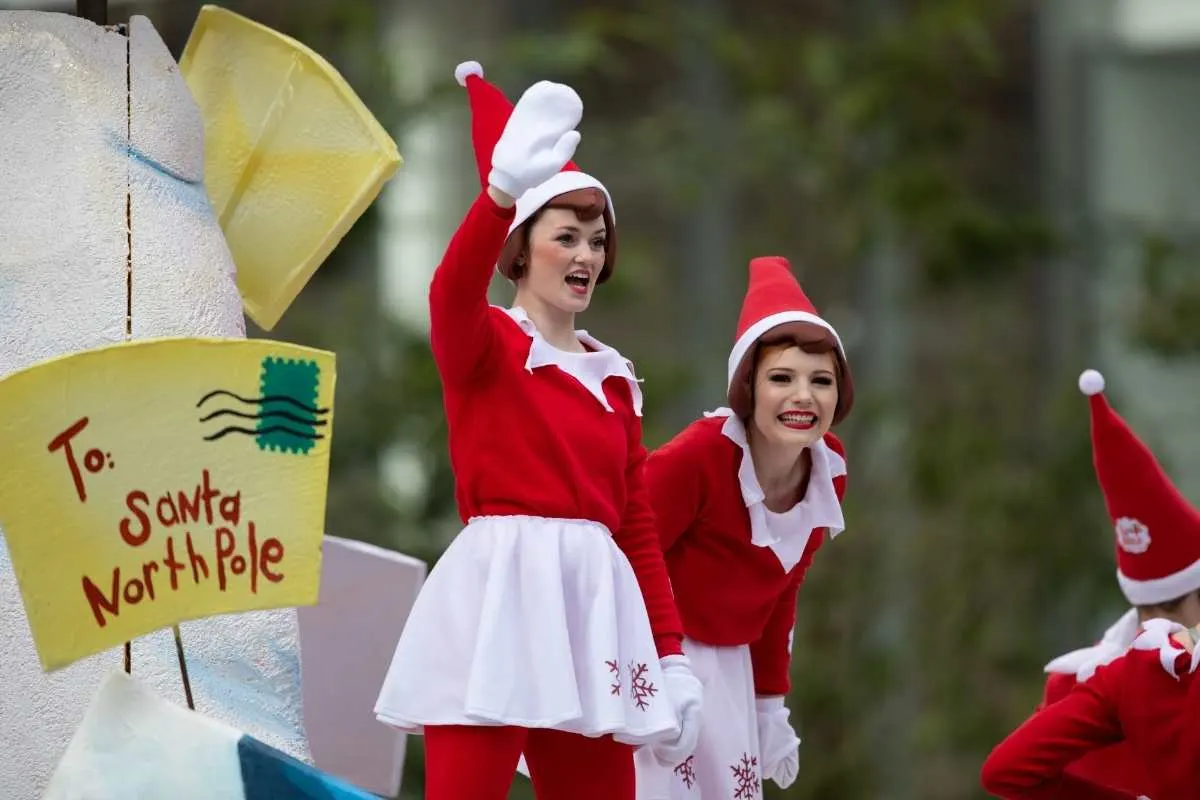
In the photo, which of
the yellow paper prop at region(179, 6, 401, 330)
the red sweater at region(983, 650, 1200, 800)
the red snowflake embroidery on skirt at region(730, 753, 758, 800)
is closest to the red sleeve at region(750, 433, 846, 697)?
the red snowflake embroidery on skirt at region(730, 753, 758, 800)

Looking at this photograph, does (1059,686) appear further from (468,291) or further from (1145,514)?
(468,291)

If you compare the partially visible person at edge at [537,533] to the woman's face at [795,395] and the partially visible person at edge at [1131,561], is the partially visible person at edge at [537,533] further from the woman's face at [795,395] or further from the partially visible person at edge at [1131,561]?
the partially visible person at edge at [1131,561]

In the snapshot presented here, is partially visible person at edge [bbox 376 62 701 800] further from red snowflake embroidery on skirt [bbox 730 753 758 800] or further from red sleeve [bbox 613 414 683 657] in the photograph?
red snowflake embroidery on skirt [bbox 730 753 758 800]

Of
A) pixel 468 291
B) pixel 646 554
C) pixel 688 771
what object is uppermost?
pixel 468 291

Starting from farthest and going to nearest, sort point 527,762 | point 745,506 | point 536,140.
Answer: point 745,506 < point 527,762 < point 536,140

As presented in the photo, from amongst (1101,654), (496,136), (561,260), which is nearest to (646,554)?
(561,260)

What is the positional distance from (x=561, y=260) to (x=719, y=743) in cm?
77

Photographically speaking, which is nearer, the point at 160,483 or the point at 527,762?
the point at 160,483

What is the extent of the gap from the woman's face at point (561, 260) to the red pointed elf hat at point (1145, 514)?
0.92m

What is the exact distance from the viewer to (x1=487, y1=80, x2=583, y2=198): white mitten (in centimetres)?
A: 275

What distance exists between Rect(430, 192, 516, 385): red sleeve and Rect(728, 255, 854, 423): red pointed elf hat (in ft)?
1.51

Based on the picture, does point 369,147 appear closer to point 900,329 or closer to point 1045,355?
point 900,329

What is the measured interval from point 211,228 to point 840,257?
511 centimetres

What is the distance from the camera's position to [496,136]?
2.98 m
